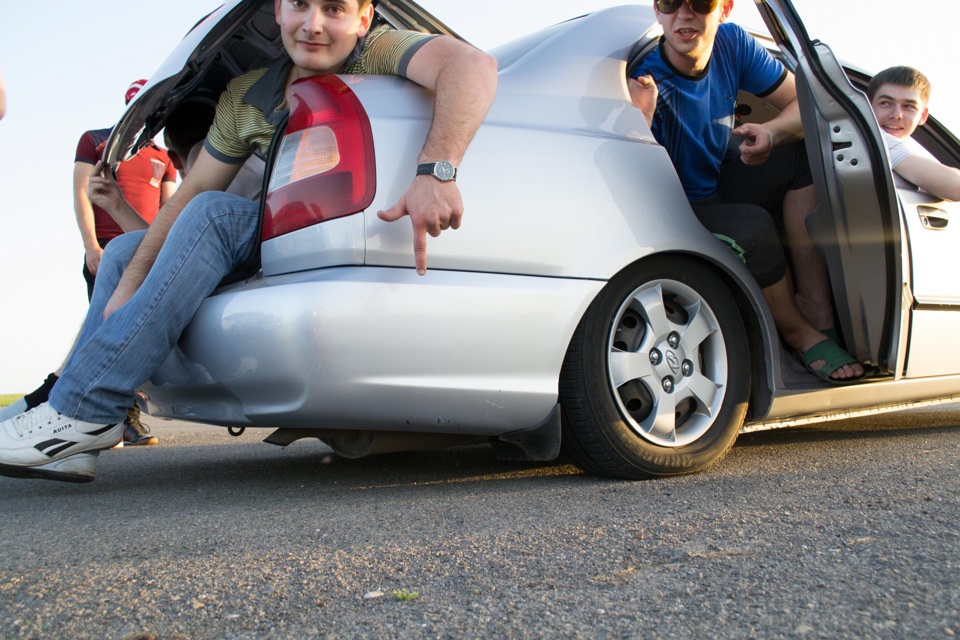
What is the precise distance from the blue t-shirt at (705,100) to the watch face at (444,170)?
885 mm

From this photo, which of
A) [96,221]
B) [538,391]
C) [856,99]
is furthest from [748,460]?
[96,221]

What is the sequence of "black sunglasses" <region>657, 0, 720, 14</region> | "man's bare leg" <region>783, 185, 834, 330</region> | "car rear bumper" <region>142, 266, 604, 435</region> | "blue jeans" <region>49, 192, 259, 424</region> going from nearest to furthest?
"car rear bumper" <region>142, 266, 604, 435</region>, "blue jeans" <region>49, 192, 259, 424</region>, "black sunglasses" <region>657, 0, 720, 14</region>, "man's bare leg" <region>783, 185, 834, 330</region>

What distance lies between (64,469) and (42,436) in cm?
12

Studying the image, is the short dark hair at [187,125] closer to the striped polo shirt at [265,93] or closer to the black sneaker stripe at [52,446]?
the striped polo shirt at [265,93]

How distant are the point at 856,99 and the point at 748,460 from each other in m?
1.21

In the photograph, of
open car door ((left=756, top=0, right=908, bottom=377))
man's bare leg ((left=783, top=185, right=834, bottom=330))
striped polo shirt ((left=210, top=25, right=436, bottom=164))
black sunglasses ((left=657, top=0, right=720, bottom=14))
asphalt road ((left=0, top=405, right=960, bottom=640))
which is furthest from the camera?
man's bare leg ((left=783, top=185, right=834, bottom=330))

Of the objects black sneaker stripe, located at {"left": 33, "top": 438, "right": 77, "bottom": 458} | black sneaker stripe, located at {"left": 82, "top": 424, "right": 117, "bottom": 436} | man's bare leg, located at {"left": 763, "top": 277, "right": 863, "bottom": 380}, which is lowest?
black sneaker stripe, located at {"left": 33, "top": 438, "right": 77, "bottom": 458}

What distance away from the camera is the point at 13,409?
2.59 meters

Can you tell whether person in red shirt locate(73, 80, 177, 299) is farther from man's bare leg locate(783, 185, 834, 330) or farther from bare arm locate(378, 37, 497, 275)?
man's bare leg locate(783, 185, 834, 330)

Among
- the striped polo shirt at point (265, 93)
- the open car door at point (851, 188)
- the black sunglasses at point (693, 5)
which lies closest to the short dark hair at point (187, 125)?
the striped polo shirt at point (265, 93)

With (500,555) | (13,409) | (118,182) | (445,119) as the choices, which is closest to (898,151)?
(445,119)

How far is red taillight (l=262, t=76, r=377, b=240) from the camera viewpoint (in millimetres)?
2154

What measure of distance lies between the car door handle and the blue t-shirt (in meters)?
0.72

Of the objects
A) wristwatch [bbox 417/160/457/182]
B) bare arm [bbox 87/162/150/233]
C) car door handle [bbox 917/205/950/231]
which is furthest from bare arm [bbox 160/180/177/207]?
car door handle [bbox 917/205/950/231]
